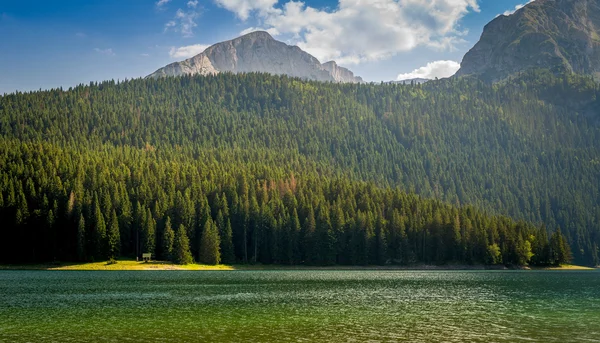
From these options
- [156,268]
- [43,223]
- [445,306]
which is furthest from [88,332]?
[43,223]

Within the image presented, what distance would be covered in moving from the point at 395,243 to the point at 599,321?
406ft

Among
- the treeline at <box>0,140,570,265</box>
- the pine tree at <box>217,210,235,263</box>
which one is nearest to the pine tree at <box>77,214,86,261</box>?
the treeline at <box>0,140,570,265</box>

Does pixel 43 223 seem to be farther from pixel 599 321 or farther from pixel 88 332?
pixel 599 321

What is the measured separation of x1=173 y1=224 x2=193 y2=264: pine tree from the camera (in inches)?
5965

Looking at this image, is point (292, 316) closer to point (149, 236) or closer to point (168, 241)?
point (168, 241)

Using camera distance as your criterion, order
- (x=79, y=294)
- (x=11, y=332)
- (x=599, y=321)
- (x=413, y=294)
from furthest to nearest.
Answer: (x=413, y=294), (x=79, y=294), (x=599, y=321), (x=11, y=332)

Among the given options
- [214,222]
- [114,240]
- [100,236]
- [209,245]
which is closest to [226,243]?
[214,222]

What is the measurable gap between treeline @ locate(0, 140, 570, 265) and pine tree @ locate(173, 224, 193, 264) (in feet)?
0.93

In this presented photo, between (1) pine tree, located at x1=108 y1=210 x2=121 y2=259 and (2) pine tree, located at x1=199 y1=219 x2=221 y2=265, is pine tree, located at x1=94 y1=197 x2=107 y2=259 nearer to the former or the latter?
(1) pine tree, located at x1=108 y1=210 x2=121 y2=259

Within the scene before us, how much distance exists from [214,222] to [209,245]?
415 inches

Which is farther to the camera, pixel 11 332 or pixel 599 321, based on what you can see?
pixel 599 321

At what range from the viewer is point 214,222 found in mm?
165500

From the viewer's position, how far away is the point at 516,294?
7981 centimetres

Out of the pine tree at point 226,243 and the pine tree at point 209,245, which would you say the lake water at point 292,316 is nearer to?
the pine tree at point 209,245
